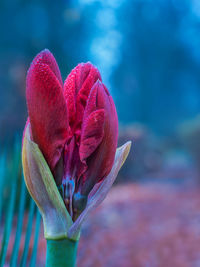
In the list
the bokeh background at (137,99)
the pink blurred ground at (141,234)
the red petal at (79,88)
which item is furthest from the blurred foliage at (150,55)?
the red petal at (79,88)

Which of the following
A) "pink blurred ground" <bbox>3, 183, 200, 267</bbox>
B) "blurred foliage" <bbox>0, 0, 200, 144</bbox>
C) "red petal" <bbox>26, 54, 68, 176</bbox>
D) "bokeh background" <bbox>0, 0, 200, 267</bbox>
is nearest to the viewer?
"red petal" <bbox>26, 54, 68, 176</bbox>

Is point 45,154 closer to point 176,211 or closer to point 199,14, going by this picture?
point 176,211

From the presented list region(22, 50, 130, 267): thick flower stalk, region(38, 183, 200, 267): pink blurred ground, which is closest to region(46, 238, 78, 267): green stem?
region(22, 50, 130, 267): thick flower stalk

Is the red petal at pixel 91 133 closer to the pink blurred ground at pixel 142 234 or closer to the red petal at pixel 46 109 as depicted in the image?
the red petal at pixel 46 109

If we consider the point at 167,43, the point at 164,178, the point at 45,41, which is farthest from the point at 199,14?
the point at 164,178

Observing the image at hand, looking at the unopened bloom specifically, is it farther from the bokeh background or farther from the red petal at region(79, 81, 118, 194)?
the bokeh background

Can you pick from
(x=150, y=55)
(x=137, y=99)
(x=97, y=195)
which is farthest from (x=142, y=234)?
(x=150, y=55)
